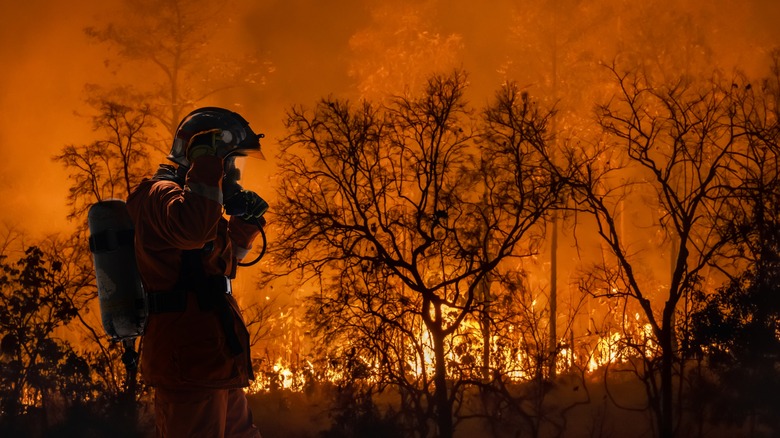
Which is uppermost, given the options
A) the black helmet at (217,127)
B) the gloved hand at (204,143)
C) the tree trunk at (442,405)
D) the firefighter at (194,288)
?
the black helmet at (217,127)

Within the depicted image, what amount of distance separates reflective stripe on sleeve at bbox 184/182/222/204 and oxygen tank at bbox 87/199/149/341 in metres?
0.66

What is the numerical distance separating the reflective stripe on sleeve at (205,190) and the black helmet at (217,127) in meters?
0.52

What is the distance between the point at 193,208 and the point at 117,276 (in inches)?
30.1

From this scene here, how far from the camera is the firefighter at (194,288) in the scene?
4.80 meters

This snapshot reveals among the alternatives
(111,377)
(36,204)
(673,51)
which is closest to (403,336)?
(111,377)

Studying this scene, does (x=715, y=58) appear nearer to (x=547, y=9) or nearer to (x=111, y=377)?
(x=547, y=9)

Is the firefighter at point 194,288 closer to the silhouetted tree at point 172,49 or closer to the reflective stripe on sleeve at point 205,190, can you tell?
the reflective stripe on sleeve at point 205,190

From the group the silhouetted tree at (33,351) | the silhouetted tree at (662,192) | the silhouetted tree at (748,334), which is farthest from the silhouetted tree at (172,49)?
the silhouetted tree at (748,334)

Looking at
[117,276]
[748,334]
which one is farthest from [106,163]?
[748,334]

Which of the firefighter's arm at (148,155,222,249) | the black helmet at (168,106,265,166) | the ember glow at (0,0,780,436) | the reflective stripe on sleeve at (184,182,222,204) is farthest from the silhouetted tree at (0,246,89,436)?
the reflective stripe on sleeve at (184,182,222,204)

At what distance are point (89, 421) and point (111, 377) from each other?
75 centimetres

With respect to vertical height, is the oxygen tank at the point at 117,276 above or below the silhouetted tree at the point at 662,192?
below

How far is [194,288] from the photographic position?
4980 mm

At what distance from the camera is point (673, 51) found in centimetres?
1848
